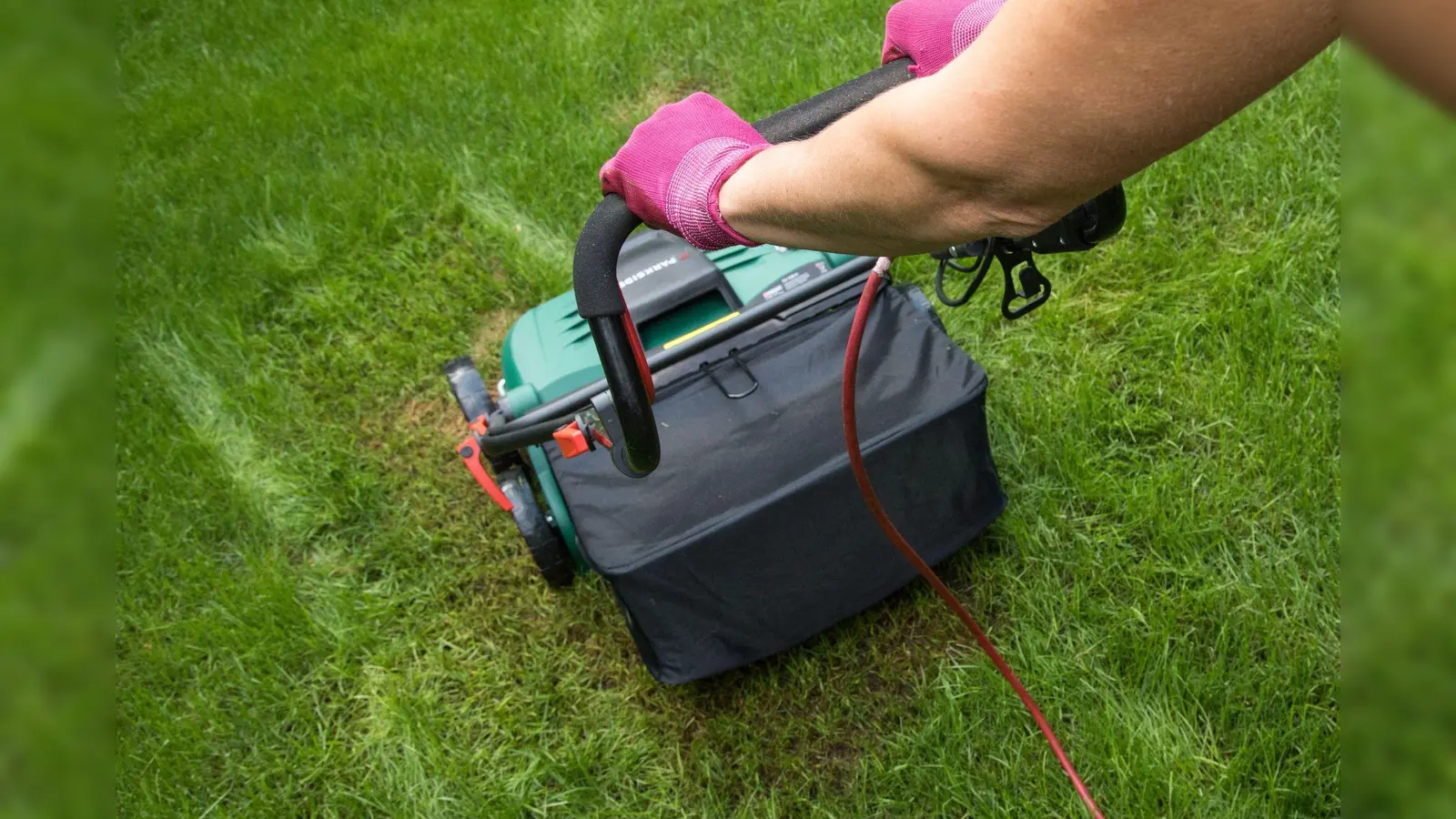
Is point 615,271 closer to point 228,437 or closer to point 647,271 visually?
point 647,271

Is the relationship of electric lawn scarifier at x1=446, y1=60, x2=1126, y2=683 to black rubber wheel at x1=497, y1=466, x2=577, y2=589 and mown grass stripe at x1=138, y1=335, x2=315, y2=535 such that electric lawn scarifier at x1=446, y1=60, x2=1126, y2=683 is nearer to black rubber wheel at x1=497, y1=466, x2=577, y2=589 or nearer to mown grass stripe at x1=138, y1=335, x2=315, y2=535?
black rubber wheel at x1=497, y1=466, x2=577, y2=589

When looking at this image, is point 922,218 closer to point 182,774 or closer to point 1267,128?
point 182,774

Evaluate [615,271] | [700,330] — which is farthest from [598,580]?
[615,271]

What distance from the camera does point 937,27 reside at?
4.43 feet

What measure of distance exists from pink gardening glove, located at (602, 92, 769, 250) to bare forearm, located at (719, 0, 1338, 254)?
141mm

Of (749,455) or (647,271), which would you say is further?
(647,271)

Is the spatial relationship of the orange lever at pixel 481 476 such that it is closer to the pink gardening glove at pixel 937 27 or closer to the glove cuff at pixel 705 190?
the glove cuff at pixel 705 190

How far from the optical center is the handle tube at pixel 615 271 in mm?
1241

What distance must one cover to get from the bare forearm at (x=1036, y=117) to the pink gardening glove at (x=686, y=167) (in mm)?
141

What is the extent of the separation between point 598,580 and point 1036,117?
1.64 meters

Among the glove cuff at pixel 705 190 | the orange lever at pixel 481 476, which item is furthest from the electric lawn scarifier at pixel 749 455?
the glove cuff at pixel 705 190

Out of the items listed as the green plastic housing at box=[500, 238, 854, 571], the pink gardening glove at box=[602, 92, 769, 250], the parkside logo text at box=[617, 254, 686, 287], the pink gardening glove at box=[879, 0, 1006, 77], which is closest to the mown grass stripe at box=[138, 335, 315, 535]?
the green plastic housing at box=[500, 238, 854, 571]

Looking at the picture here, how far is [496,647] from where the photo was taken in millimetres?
2125

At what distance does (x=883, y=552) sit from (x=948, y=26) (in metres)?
0.91
